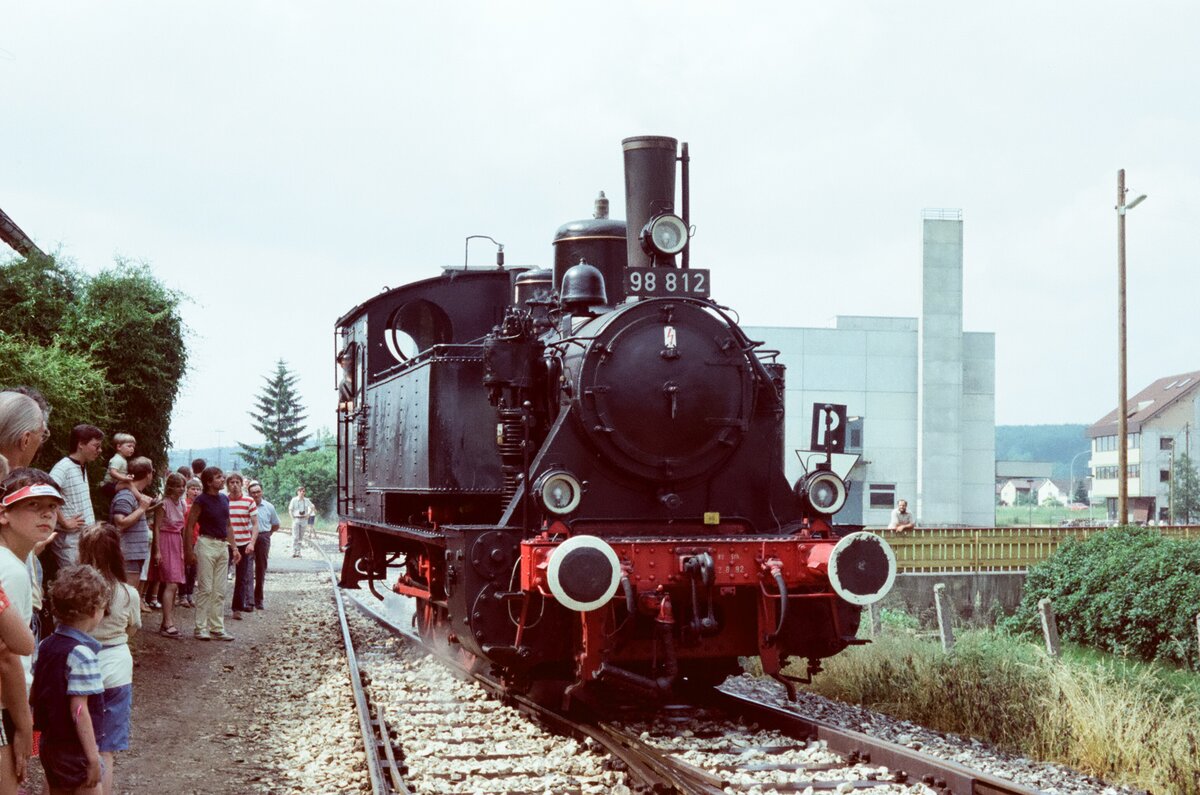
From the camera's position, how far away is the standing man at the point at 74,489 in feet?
22.7

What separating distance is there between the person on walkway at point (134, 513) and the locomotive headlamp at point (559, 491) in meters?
4.05

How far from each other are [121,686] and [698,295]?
4604mm

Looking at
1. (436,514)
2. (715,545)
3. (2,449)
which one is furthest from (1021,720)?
(2,449)

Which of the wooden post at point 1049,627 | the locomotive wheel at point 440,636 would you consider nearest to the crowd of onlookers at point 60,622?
the locomotive wheel at point 440,636

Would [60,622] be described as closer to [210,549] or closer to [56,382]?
[56,382]

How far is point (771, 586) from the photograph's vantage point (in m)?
7.65

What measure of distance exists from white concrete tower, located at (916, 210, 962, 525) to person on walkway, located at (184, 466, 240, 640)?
35.2m

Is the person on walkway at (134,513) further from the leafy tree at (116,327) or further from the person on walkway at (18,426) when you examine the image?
the person on walkway at (18,426)

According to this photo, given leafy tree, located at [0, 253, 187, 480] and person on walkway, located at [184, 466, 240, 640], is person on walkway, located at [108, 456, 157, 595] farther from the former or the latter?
leafy tree, located at [0, 253, 187, 480]

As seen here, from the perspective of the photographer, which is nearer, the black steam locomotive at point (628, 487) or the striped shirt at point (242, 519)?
the black steam locomotive at point (628, 487)

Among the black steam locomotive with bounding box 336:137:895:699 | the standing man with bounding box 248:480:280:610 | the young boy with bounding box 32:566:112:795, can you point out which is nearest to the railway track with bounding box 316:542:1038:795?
the black steam locomotive with bounding box 336:137:895:699

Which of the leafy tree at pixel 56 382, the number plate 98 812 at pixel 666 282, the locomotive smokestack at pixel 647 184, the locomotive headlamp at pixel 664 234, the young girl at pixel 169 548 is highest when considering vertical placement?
the locomotive smokestack at pixel 647 184

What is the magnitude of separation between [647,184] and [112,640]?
4809 millimetres

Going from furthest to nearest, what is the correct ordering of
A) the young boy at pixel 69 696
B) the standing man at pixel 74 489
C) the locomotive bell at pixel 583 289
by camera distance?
1. the locomotive bell at pixel 583 289
2. the standing man at pixel 74 489
3. the young boy at pixel 69 696
